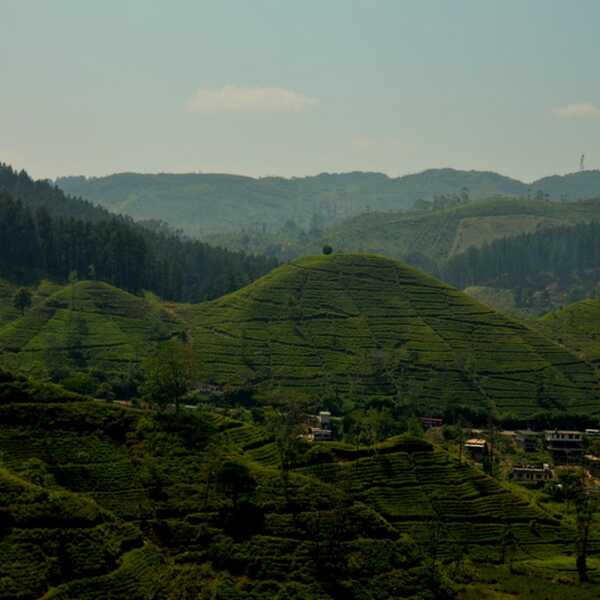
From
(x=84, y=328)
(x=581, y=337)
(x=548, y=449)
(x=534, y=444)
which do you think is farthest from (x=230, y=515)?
(x=581, y=337)

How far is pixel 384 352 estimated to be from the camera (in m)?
163

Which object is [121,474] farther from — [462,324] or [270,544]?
[462,324]

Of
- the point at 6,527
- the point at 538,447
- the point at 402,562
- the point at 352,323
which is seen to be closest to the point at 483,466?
the point at 538,447

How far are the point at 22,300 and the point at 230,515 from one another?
108410 mm

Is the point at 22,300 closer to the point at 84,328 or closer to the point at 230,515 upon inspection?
the point at 84,328

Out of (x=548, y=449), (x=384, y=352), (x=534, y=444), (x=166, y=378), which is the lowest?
(x=548, y=449)

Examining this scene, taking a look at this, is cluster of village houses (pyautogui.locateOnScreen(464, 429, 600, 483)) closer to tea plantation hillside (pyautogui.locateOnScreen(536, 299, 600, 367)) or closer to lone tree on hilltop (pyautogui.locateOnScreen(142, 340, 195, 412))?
lone tree on hilltop (pyautogui.locateOnScreen(142, 340, 195, 412))

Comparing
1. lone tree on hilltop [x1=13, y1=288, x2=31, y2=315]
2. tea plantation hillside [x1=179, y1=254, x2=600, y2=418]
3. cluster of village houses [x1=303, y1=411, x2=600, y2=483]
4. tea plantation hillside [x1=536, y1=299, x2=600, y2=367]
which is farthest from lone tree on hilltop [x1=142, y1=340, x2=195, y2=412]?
tea plantation hillside [x1=536, y1=299, x2=600, y2=367]

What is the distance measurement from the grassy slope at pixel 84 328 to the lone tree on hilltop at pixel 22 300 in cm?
164

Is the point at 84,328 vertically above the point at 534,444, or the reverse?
the point at 84,328

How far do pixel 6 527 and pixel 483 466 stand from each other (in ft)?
203

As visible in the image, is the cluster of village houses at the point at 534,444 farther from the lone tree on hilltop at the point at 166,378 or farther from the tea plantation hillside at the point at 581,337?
the tea plantation hillside at the point at 581,337

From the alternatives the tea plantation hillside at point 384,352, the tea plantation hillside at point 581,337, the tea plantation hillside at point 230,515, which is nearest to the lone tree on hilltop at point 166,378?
the tea plantation hillside at point 230,515

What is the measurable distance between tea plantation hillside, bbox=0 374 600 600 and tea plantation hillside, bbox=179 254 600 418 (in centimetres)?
5208
